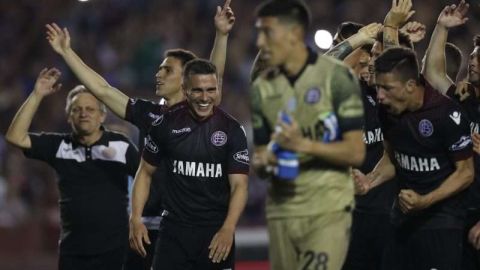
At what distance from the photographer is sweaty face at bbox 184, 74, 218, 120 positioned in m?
8.65

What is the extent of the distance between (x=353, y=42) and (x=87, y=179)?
2.63 meters

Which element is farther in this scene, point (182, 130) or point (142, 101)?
point (142, 101)

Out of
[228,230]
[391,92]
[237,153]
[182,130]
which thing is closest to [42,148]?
[182,130]

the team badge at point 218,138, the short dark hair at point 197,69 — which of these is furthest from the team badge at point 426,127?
the short dark hair at point 197,69

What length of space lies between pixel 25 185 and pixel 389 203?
8.31 meters

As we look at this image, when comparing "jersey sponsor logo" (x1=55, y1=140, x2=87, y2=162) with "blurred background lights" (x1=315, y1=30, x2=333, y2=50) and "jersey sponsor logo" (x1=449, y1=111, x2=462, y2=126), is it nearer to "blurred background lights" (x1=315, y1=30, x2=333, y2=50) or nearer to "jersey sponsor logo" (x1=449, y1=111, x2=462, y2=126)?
"blurred background lights" (x1=315, y1=30, x2=333, y2=50)

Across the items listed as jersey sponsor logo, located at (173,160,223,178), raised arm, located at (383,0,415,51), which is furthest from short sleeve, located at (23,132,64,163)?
raised arm, located at (383,0,415,51)

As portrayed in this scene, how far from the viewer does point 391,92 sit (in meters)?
7.89

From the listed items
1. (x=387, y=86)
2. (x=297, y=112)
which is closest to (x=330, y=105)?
(x=297, y=112)

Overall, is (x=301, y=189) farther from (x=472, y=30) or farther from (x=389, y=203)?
(x=472, y=30)

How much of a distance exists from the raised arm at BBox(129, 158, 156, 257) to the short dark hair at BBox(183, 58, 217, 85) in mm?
785

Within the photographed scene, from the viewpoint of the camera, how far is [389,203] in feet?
31.1

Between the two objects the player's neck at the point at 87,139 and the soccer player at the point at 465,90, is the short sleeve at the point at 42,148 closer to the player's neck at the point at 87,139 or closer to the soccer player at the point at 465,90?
the player's neck at the point at 87,139

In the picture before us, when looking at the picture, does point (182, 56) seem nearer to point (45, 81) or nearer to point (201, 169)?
point (45, 81)
